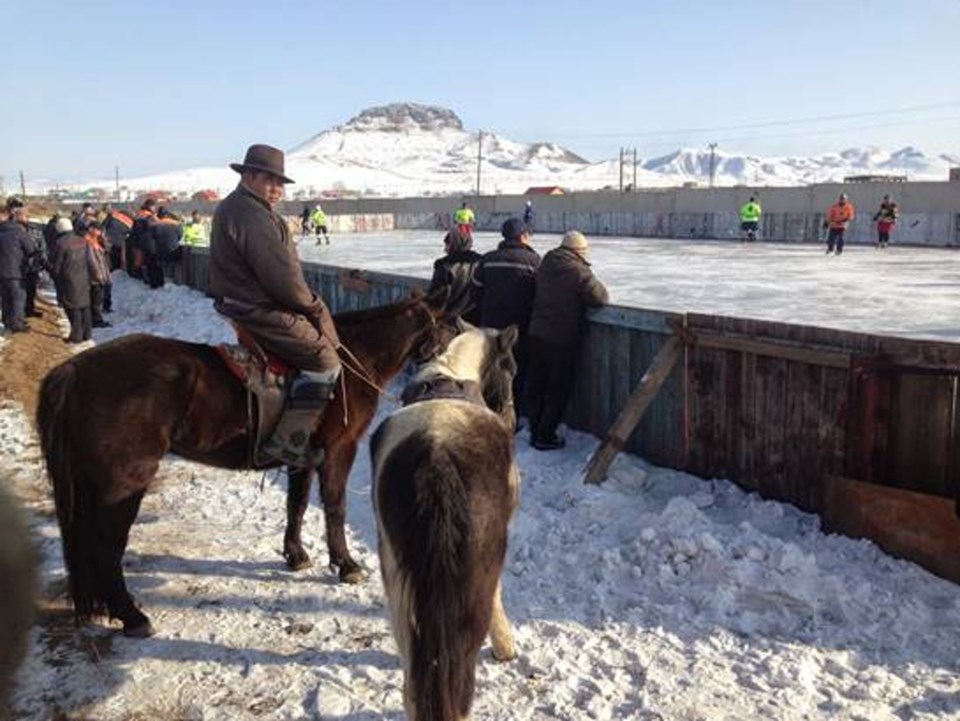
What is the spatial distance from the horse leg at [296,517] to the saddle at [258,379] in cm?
57

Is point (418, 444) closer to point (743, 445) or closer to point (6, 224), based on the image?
point (743, 445)

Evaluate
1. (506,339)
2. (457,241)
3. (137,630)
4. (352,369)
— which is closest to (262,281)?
(352,369)

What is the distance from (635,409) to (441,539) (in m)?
3.98

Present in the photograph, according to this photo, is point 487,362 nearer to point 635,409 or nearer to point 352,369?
point 352,369

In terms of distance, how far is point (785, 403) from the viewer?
5898 mm

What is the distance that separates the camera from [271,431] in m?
4.92

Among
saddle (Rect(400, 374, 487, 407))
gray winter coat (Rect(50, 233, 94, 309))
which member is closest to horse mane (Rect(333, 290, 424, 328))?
saddle (Rect(400, 374, 487, 407))

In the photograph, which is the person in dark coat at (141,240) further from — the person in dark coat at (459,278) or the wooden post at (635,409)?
the wooden post at (635,409)

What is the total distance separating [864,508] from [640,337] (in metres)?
2.59

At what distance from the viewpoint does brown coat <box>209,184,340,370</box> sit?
4684 millimetres

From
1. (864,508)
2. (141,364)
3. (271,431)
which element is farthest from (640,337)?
(141,364)

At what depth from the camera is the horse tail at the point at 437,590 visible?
3033 millimetres

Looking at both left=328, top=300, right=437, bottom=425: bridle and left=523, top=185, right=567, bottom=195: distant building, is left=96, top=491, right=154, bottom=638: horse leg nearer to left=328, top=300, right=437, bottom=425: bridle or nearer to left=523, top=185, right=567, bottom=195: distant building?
left=328, top=300, right=437, bottom=425: bridle

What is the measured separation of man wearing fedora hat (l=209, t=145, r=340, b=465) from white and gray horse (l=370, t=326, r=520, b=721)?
147 centimetres
